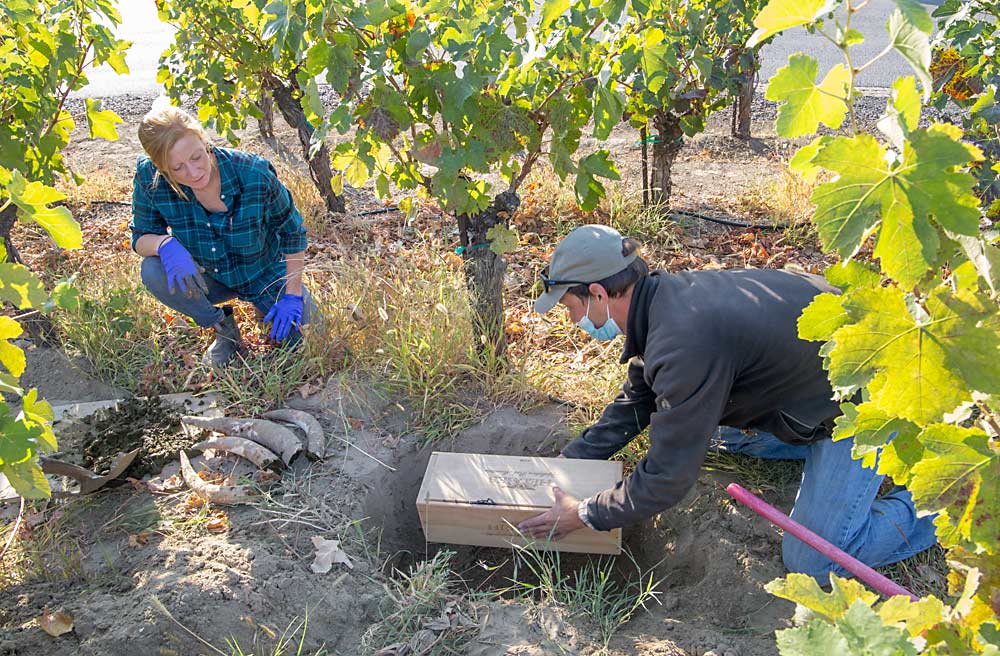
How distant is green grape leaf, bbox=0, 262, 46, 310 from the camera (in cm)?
170

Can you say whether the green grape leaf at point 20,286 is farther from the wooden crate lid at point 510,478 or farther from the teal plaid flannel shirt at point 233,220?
the teal plaid flannel shirt at point 233,220

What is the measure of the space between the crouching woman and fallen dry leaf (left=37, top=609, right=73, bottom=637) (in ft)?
5.05

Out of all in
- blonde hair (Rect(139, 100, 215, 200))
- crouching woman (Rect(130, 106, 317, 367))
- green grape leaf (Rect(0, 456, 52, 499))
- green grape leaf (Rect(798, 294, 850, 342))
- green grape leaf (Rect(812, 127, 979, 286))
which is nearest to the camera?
green grape leaf (Rect(812, 127, 979, 286))

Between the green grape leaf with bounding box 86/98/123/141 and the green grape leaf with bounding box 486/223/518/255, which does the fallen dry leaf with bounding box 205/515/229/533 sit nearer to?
the green grape leaf with bounding box 486/223/518/255

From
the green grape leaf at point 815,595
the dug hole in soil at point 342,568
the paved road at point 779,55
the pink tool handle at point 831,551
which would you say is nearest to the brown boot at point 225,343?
the dug hole in soil at point 342,568

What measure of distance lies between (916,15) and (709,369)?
1.37 m

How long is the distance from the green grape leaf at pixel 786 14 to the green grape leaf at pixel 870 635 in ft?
2.62

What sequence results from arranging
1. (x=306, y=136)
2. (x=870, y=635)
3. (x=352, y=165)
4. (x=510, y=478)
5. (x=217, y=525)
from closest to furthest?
(x=870, y=635) → (x=217, y=525) → (x=510, y=478) → (x=352, y=165) → (x=306, y=136)

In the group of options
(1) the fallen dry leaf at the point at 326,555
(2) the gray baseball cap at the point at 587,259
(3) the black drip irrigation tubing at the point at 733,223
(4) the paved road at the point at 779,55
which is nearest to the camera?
(2) the gray baseball cap at the point at 587,259

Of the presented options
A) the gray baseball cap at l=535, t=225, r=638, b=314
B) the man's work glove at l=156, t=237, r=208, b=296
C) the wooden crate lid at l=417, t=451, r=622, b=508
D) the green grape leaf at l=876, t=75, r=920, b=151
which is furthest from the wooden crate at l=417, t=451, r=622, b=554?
the green grape leaf at l=876, t=75, r=920, b=151

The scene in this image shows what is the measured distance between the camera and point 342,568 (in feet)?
8.31

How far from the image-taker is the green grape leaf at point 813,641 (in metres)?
0.88

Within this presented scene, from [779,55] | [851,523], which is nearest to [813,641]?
[851,523]

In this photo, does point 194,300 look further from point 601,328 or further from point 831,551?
point 831,551
